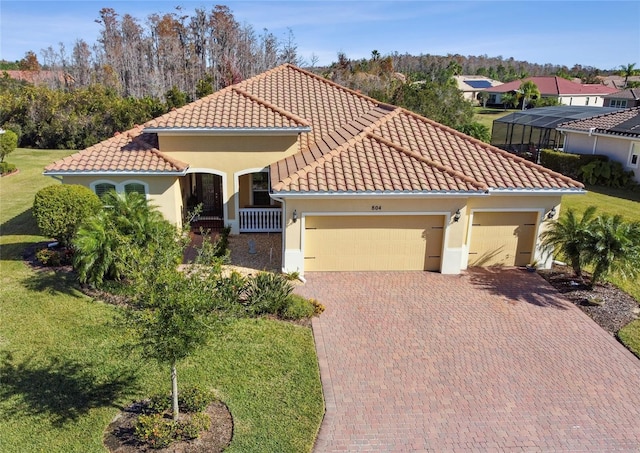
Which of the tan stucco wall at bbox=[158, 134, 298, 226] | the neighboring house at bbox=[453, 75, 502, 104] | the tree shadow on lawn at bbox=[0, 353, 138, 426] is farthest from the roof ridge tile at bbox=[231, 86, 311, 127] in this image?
the neighboring house at bbox=[453, 75, 502, 104]

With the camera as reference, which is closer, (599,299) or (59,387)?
(59,387)

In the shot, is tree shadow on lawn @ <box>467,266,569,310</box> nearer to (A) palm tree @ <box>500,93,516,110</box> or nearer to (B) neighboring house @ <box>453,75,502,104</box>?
(A) palm tree @ <box>500,93,516,110</box>

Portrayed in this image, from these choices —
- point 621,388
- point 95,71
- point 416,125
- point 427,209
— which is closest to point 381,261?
point 427,209

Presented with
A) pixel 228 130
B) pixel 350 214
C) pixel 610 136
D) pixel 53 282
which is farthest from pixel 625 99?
pixel 53 282

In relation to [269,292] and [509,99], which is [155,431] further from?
[509,99]

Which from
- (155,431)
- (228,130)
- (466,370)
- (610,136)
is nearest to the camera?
(155,431)

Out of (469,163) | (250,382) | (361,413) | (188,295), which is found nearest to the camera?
(188,295)

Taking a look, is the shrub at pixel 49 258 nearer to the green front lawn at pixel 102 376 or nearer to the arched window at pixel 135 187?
the green front lawn at pixel 102 376

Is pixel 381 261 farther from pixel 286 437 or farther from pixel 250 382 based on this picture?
pixel 286 437
